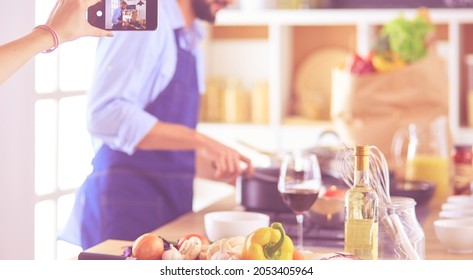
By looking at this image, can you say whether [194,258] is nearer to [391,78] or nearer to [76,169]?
[76,169]

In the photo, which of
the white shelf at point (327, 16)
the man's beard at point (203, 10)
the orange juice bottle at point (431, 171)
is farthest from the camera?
the white shelf at point (327, 16)

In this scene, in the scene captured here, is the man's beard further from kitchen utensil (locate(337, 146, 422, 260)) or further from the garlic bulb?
the garlic bulb

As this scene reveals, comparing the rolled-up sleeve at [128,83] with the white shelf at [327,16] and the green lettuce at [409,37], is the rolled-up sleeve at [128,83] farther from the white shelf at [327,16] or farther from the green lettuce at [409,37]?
the white shelf at [327,16]

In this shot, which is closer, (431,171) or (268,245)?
(268,245)

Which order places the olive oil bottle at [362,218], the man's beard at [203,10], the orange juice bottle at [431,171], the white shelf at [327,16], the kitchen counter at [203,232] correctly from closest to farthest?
the olive oil bottle at [362,218] < the kitchen counter at [203,232] < the man's beard at [203,10] < the orange juice bottle at [431,171] < the white shelf at [327,16]

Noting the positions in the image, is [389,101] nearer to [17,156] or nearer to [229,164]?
[229,164]

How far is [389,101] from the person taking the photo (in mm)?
2799

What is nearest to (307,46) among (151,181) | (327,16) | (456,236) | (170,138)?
(327,16)

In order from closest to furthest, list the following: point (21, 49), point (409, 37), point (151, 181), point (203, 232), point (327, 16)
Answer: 1. point (21, 49)
2. point (203, 232)
3. point (151, 181)
4. point (409, 37)
5. point (327, 16)

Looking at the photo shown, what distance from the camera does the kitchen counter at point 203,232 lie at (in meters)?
1.45

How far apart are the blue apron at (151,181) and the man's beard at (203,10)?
0.08 m

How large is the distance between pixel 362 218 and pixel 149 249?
0.29 m

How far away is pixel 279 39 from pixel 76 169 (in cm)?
241

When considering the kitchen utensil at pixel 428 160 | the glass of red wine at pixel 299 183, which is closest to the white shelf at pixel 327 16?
the kitchen utensil at pixel 428 160
